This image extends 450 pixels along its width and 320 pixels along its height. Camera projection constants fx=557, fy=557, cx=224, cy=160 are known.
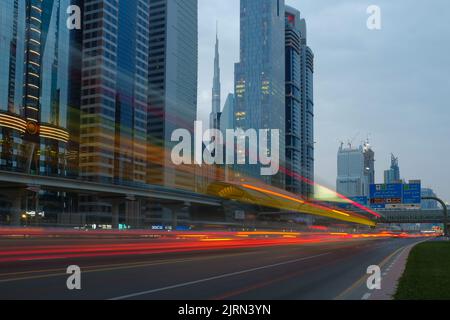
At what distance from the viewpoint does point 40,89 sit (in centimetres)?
15212

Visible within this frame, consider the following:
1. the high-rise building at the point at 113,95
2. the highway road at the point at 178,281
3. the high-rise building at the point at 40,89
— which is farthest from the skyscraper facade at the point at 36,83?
the highway road at the point at 178,281

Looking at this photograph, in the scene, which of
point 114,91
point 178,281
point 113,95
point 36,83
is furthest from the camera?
point 114,91

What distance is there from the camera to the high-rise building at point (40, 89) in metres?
135

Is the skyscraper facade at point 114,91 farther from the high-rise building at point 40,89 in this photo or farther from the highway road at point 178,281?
the highway road at point 178,281

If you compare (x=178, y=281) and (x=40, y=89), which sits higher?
(x=40, y=89)

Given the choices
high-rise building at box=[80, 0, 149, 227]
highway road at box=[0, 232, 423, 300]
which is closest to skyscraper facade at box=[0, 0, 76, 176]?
high-rise building at box=[80, 0, 149, 227]

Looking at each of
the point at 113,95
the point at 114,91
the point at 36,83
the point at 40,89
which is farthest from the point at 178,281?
the point at 114,91

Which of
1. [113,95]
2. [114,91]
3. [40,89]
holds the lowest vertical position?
[40,89]

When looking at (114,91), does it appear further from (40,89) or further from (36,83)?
(36,83)

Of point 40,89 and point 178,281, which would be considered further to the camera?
point 40,89

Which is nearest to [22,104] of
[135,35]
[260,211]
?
[135,35]

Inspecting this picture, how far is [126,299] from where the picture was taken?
13.0m
